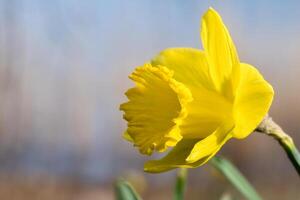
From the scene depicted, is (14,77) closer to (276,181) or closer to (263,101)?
(276,181)

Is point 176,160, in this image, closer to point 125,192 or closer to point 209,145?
point 209,145

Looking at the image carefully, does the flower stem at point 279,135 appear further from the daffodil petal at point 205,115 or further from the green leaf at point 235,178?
the green leaf at point 235,178

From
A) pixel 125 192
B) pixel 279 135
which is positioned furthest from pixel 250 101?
pixel 125 192

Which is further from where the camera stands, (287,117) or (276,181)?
(276,181)

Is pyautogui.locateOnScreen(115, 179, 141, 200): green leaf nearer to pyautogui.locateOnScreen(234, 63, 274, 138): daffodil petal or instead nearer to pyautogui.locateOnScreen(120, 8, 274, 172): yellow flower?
pyautogui.locateOnScreen(120, 8, 274, 172): yellow flower

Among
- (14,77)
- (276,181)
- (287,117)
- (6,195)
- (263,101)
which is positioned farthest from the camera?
(276,181)

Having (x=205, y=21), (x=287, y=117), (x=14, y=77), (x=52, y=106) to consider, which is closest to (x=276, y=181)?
(x=287, y=117)

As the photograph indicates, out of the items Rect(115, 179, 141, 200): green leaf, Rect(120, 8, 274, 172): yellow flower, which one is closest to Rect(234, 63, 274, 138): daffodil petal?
Rect(120, 8, 274, 172): yellow flower
